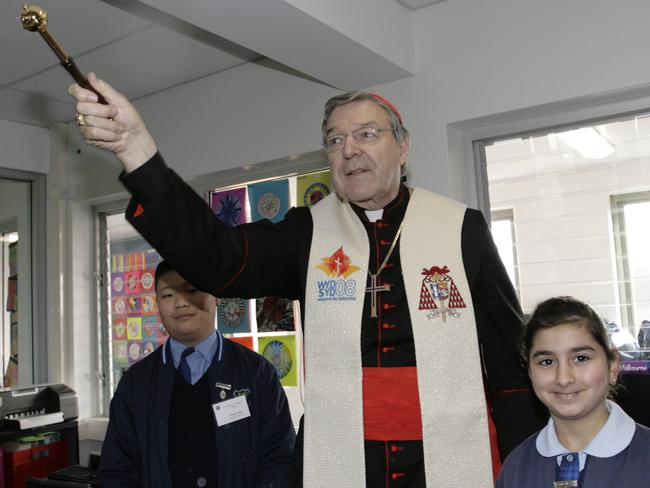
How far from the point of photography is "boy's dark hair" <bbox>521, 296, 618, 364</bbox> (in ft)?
4.63

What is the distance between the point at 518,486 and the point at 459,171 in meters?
1.69

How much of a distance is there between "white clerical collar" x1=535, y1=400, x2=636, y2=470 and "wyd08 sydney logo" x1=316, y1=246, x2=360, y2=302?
0.47 metres

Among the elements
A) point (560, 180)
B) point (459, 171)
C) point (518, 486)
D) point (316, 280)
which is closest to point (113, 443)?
point (316, 280)

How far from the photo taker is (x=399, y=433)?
1354 millimetres

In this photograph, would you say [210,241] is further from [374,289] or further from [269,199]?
[269,199]

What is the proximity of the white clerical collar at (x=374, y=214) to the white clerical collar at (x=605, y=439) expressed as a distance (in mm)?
557

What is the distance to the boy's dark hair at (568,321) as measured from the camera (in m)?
1.41

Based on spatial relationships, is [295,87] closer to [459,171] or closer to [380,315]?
[459,171]

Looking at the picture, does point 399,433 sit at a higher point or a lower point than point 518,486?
higher

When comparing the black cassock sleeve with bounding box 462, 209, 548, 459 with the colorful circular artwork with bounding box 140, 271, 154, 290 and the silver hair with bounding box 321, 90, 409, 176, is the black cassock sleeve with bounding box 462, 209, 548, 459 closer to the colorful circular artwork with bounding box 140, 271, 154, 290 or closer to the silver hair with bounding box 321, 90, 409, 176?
the silver hair with bounding box 321, 90, 409, 176

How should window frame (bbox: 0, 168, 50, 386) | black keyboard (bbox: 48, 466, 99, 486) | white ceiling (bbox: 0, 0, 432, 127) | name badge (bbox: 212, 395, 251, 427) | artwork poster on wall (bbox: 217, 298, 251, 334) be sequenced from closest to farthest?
name badge (bbox: 212, 395, 251, 427) < white ceiling (bbox: 0, 0, 432, 127) < black keyboard (bbox: 48, 466, 99, 486) < artwork poster on wall (bbox: 217, 298, 251, 334) < window frame (bbox: 0, 168, 50, 386)

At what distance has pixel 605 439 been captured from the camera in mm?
1312

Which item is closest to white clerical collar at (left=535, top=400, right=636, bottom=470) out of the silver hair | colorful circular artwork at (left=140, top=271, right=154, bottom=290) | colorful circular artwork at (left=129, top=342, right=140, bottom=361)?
the silver hair

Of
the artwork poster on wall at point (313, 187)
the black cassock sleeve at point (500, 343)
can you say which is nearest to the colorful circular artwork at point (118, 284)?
the artwork poster on wall at point (313, 187)
